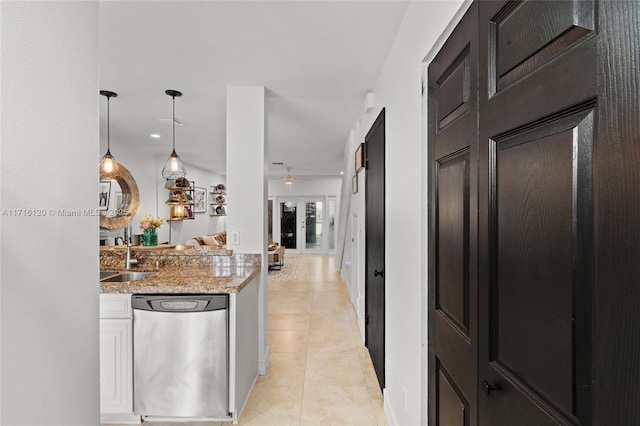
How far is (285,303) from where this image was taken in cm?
510

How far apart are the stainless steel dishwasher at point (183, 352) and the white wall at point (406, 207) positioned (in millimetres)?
1071

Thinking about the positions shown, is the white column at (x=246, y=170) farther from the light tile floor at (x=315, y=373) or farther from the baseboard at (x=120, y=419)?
the baseboard at (x=120, y=419)

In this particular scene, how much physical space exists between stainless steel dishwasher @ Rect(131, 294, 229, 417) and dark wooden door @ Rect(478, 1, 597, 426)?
165 centimetres

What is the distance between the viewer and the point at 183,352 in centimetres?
214

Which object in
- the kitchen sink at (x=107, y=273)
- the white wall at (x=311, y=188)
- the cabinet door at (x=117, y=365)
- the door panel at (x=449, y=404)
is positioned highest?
the white wall at (x=311, y=188)

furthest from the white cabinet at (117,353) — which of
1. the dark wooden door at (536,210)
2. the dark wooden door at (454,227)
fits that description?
the dark wooden door at (536,210)

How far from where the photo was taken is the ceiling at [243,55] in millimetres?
1839

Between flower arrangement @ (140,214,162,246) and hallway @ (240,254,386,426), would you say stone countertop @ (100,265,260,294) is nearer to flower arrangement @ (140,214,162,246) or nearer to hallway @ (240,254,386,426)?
flower arrangement @ (140,214,162,246)

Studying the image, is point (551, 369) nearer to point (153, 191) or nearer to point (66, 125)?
point (66, 125)

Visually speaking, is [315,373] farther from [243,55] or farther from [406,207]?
[243,55]

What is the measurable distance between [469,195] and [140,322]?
2.10 metres

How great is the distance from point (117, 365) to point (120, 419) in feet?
1.25

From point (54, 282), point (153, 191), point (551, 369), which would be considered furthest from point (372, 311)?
point (153, 191)

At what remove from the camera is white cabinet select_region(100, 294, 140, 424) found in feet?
7.13
